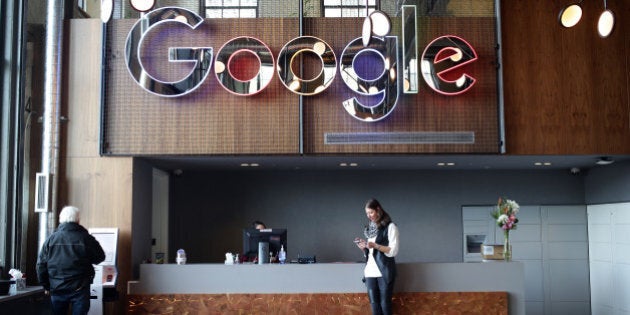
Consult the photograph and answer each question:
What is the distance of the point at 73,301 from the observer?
671 cm

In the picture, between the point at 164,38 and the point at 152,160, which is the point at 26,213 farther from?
the point at 164,38

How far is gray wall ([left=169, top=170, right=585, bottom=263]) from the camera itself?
418 inches

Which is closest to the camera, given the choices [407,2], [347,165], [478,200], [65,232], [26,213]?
[65,232]

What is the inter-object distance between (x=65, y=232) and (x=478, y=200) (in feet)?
20.8

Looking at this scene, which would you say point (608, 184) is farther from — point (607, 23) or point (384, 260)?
point (384, 260)

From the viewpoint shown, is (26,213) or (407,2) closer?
(26,213)

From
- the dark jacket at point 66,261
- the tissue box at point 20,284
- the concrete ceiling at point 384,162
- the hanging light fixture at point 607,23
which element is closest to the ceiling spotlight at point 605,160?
the concrete ceiling at point 384,162

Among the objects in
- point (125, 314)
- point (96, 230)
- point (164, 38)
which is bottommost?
point (125, 314)

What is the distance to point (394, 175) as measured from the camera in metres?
10.8

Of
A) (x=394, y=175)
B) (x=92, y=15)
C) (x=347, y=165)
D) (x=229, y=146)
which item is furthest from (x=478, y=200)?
(x=92, y=15)

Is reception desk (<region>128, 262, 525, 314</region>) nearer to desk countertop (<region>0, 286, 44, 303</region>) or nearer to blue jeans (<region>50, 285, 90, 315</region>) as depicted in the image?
desk countertop (<region>0, 286, 44, 303</region>)

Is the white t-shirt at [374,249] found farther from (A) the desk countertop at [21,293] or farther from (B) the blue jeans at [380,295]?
(A) the desk countertop at [21,293]

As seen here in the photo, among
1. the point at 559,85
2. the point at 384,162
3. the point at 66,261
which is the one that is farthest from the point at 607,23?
the point at 66,261

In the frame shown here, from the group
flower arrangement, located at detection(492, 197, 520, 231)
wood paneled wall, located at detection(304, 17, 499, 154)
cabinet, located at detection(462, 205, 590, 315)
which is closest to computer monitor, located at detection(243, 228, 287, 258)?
wood paneled wall, located at detection(304, 17, 499, 154)
